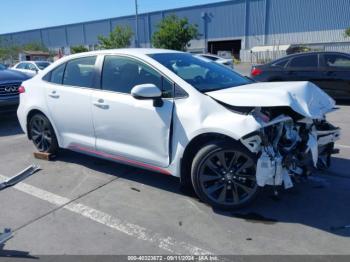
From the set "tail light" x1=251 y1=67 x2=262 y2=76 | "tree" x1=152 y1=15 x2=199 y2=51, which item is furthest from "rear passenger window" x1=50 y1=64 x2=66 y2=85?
"tree" x1=152 y1=15 x2=199 y2=51

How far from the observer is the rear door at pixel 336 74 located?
29.5 ft

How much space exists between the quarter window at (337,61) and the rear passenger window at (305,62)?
0.29 meters

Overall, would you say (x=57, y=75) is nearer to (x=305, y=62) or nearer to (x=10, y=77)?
(x=10, y=77)

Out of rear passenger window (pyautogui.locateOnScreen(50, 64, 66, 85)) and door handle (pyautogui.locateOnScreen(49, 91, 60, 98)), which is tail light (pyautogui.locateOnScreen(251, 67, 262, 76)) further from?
door handle (pyautogui.locateOnScreen(49, 91, 60, 98))

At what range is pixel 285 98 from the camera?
3.18 m

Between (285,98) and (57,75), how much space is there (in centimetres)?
341

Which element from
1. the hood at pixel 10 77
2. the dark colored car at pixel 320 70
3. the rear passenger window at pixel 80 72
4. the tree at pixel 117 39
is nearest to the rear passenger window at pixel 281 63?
the dark colored car at pixel 320 70

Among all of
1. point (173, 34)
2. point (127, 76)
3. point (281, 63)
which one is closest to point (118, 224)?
point (127, 76)

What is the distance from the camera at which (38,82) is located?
5.26m

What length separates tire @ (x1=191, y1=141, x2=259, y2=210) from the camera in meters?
3.40

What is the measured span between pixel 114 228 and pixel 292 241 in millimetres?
1683

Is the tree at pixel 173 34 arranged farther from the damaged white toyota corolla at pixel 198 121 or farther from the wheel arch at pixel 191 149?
the wheel arch at pixel 191 149

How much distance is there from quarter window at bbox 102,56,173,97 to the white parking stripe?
1.45 metres

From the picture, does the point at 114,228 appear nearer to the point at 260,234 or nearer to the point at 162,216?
the point at 162,216
